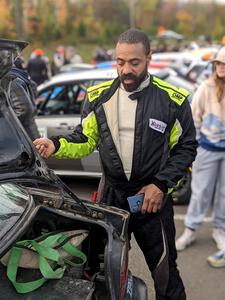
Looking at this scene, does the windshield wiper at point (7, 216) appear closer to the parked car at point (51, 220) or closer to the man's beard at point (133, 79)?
the parked car at point (51, 220)

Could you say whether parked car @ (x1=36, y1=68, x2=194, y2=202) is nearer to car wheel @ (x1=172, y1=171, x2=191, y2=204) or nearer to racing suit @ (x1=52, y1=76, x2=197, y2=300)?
car wheel @ (x1=172, y1=171, x2=191, y2=204)

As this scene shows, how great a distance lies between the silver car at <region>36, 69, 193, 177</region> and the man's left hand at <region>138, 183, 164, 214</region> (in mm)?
2632

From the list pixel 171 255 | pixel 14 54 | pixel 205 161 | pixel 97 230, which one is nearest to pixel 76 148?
pixel 97 230

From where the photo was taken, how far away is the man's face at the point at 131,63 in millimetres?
2314

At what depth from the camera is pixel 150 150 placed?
2471mm

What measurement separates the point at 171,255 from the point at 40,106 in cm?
374

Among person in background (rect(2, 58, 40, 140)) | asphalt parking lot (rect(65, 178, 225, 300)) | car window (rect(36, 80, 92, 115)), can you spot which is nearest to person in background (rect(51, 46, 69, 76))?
car window (rect(36, 80, 92, 115))

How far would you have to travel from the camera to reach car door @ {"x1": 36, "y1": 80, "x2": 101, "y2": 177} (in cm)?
534

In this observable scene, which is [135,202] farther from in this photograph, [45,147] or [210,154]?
[210,154]

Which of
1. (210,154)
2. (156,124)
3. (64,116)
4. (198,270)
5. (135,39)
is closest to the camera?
(135,39)

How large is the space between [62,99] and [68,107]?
0.15 meters

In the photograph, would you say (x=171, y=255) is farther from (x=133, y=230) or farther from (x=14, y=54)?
(x=14, y=54)

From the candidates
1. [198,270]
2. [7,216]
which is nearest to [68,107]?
[198,270]

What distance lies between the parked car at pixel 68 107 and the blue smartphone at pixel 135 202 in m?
2.58
